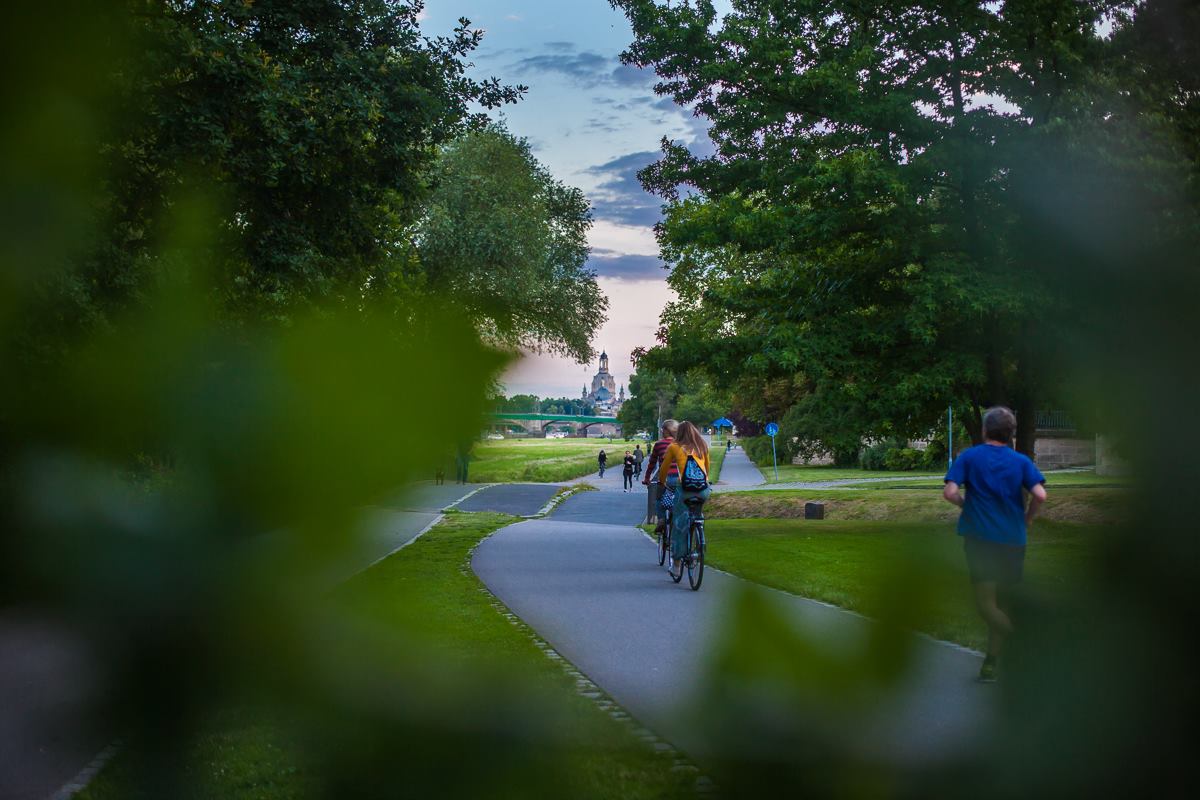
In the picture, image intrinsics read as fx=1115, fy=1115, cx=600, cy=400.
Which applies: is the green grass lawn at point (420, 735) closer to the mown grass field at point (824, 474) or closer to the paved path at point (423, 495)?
the paved path at point (423, 495)

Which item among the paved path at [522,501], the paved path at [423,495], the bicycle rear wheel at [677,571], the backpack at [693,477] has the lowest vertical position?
the paved path at [522,501]

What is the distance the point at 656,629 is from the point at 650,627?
0.47 meters

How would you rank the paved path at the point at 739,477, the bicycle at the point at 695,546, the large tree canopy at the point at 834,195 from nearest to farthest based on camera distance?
1. the bicycle at the point at 695,546
2. the large tree canopy at the point at 834,195
3. the paved path at the point at 739,477

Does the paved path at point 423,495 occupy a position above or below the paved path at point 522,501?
above

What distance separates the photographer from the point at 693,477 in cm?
1373

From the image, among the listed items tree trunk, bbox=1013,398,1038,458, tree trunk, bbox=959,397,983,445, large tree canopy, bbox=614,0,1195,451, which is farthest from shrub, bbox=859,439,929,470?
tree trunk, bbox=1013,398,1038,458

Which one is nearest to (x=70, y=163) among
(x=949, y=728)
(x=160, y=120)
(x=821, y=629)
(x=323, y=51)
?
(x=160, y=120)

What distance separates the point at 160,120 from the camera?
0.94m

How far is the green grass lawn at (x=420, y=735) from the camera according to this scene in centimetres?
76

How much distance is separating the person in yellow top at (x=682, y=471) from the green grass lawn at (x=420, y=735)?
12386 mm

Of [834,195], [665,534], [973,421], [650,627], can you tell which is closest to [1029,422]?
[650,627]

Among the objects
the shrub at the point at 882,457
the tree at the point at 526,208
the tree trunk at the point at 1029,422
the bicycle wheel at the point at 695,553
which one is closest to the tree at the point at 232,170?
the tree trunk at the point at 1029,422

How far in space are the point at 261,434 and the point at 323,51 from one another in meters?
1.70

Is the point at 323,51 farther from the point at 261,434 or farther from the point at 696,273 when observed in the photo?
the point at 696,273
